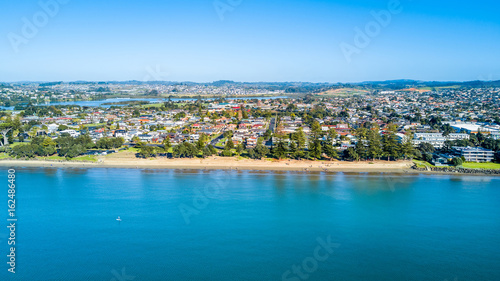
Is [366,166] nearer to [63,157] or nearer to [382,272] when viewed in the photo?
[382,272]

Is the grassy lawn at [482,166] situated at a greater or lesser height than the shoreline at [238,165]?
greater

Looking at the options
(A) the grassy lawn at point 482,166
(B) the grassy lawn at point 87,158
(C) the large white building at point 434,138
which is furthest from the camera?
(C) the large white building at point 434,138

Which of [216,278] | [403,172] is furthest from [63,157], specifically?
[403,172]

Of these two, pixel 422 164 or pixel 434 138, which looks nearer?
pixel 422 164

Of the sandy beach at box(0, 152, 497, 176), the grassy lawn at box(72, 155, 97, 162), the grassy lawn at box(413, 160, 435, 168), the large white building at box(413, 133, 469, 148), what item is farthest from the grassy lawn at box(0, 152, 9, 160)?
the large white building at box(413, 133, 469, 148)

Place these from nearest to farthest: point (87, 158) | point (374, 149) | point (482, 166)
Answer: point (482, 166) → point (374, 149) → point (87, 158)

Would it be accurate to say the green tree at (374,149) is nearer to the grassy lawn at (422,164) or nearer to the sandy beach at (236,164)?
the sandy beach at (236,164)

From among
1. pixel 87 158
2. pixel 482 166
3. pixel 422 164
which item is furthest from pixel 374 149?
pixel 87 158

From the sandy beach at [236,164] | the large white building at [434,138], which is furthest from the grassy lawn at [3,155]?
the large white building at [434,138]

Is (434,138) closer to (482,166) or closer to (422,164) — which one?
(482,166)
